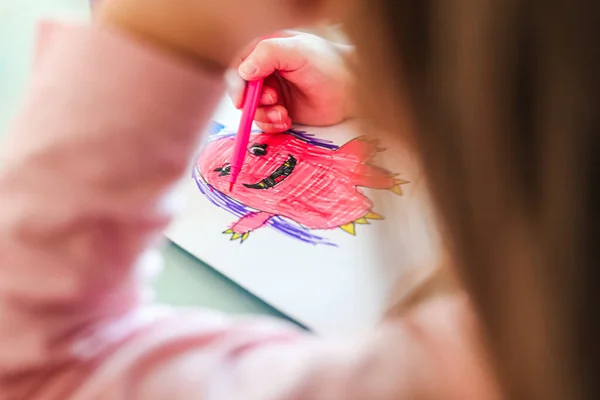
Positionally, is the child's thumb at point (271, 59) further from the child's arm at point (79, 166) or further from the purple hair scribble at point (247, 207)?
the child's arm at point (79, 166)

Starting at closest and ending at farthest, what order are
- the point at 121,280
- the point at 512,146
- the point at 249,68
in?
the point at 512,146 → the point at 121,280 → the point at 249,68

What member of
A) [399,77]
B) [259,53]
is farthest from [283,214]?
[399,77]

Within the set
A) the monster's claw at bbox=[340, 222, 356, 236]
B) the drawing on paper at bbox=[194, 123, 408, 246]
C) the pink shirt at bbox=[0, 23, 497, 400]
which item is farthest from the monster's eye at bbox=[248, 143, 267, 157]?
the pink shirt at bbox=[0, 23, 497, 400]

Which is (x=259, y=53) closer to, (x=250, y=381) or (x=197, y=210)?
(x=197, y=210)

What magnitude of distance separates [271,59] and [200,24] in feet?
1.09

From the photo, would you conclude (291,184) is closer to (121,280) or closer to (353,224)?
(353,224)

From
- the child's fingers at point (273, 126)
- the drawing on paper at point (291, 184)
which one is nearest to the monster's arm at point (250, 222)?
the drawing on paper at point (291, 184)

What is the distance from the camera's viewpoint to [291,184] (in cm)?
48

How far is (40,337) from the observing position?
242 millimetres

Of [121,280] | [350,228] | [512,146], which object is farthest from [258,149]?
[512,146]

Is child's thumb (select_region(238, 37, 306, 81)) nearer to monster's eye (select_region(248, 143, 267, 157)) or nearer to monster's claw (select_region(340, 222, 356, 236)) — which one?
monster's eye (select_region(248, 143, 267, 157))

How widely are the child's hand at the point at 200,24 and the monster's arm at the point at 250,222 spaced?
222 mm

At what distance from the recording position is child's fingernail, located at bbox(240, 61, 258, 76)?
0.53m

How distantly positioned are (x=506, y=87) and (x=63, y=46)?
0.16m
